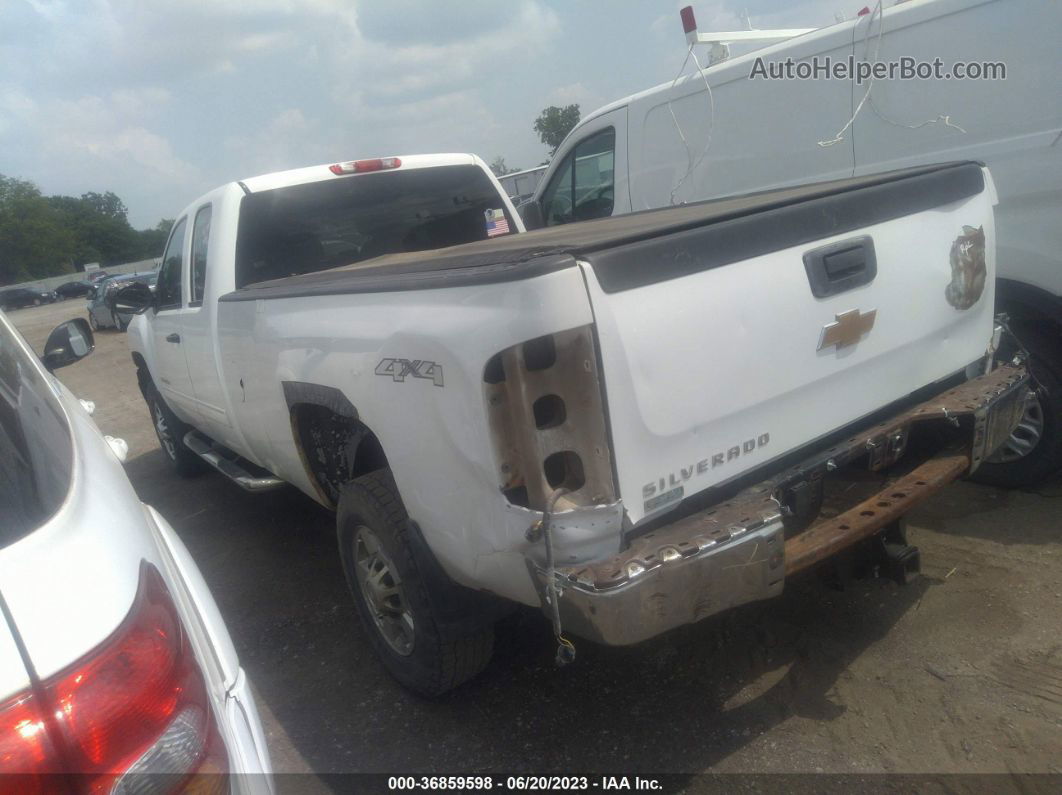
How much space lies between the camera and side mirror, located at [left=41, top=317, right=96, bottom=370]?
11.6ft

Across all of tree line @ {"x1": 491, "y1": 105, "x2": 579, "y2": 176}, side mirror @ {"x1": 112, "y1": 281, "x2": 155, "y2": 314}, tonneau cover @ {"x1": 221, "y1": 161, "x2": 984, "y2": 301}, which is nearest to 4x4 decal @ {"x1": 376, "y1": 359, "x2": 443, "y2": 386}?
tonneau cover @ {"x1": 221, "y1": 161, "x2": 984, "y2": 301}

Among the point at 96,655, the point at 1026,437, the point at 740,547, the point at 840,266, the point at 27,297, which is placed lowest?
the point at 27,297

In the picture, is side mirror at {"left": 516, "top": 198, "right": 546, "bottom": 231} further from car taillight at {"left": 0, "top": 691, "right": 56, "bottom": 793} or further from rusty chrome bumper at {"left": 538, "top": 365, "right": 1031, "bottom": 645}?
car taillight at {"left": 0, "top": 691, "right": 56, "bottom": 793}

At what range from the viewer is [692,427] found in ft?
7.06

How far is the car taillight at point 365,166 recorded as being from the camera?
447 cm

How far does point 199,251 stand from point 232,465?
126cm

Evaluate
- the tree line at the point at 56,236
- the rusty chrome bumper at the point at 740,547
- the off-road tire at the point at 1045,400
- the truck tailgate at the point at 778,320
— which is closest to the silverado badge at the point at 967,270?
the truck tailgate at the point at 778,320

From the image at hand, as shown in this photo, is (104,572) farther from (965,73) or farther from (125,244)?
(125,244)

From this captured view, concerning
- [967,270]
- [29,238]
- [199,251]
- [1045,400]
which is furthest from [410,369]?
[29,238]

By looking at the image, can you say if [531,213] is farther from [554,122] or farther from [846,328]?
[554,122]

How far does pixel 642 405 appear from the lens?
203 cm

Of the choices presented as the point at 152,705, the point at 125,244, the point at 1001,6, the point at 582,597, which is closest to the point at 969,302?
the point at 1001,6

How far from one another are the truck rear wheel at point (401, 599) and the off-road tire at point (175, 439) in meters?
3.51

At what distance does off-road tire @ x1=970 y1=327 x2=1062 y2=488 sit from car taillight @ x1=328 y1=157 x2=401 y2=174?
11.2ft
